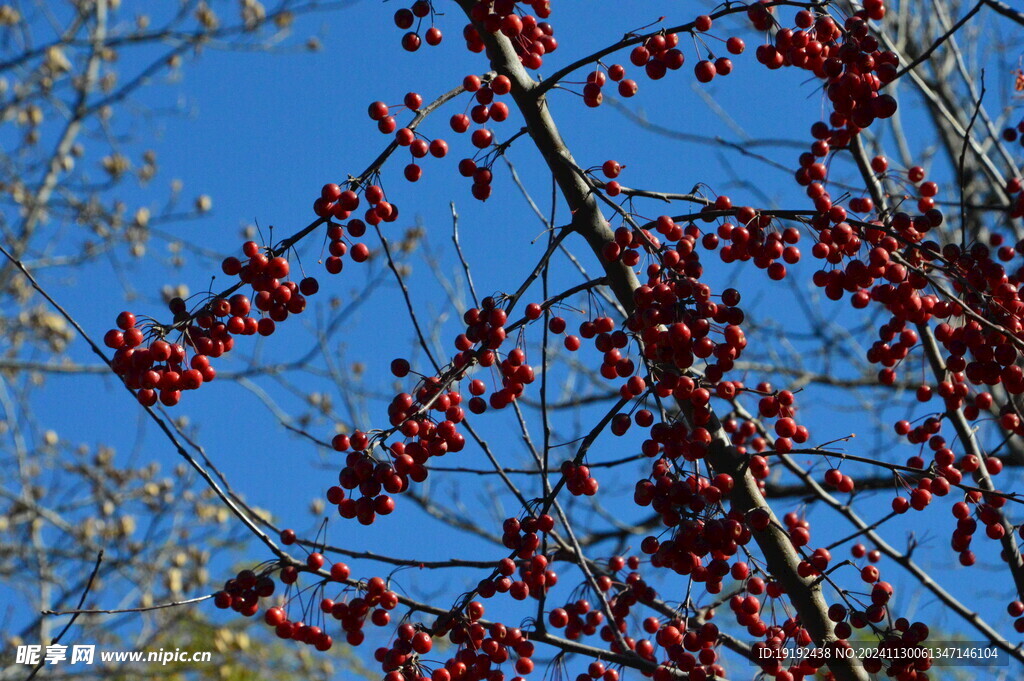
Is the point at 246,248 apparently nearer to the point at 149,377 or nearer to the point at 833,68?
the point at 149,377

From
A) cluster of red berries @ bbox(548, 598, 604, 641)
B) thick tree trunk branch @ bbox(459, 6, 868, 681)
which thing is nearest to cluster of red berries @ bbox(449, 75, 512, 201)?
thick tree trunk branch @ bbox(459, 6, 868, 681)

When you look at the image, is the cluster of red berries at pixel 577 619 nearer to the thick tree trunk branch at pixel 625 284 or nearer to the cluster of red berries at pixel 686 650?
the cluster of red berries at pixel 686 650

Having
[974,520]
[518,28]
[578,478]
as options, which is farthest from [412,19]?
[974,520]

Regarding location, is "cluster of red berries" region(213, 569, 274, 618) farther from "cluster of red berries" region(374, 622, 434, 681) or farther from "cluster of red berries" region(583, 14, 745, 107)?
"cluster of red berries" region(583, 14, 745, 107)

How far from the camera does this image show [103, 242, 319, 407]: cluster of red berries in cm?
214

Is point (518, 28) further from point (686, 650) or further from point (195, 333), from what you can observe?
point (686, 650)

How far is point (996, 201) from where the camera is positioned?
12.8 ft

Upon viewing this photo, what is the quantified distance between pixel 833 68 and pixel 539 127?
0.71 metres

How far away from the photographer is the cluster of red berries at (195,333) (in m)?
2.14

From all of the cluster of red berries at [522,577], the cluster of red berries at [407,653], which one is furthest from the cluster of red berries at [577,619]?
the cluster of red berries at [407,653]

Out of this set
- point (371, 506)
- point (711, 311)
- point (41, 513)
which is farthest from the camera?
point (41, 513)

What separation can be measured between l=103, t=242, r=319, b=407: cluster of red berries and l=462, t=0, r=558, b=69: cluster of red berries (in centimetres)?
72

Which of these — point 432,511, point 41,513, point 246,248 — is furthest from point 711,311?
point 41,513

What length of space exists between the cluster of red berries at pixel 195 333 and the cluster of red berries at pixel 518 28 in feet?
2.37
